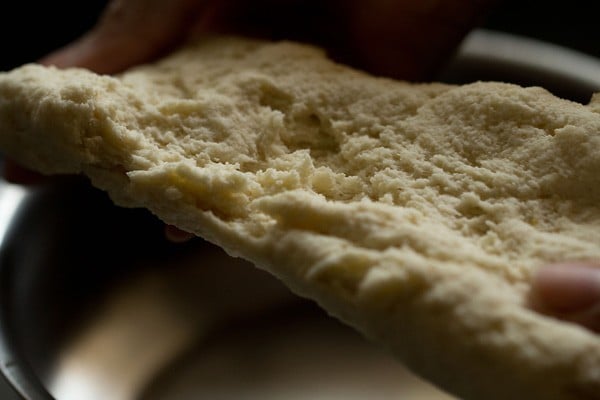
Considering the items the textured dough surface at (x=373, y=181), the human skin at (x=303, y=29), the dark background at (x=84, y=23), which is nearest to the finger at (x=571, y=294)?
the textured dough surface at (x=373, y=181)

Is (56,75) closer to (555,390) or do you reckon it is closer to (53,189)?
(53,189)

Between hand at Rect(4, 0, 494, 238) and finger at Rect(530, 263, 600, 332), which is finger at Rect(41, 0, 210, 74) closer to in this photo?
hand at Rect(4, 0, 494, 238)

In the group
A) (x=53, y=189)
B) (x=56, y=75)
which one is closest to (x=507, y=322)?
(x=56, y=75)

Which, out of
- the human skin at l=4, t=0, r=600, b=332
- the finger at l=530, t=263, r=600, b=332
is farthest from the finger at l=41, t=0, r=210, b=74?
the finger at l=530, t=263, r=600, b=332

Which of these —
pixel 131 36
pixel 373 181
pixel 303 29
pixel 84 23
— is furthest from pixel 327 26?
pixel 84 23

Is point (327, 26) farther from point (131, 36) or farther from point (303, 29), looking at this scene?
point (131, 36)

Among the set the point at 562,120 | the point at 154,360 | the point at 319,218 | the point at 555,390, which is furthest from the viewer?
the point at 154,360
